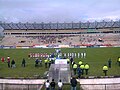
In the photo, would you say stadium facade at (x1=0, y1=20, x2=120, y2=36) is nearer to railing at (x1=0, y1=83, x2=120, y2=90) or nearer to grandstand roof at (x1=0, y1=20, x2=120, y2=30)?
grandstand roof at (x1=0, y1=20, x2=120, y2=30)

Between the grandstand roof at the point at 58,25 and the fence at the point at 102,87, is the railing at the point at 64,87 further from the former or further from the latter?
the grandstand roof at the point at 58,25

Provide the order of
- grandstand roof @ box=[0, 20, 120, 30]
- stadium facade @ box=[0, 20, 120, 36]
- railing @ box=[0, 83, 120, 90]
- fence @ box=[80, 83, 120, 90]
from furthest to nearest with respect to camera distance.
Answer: stadium facade @ box=[0, 20, 120, 36]
grandstand roof @ box=[0, 20, 120, 30]
railing @ box=[0, 83, 120, 90]
fence @ box=[80, 83, 120, 90]

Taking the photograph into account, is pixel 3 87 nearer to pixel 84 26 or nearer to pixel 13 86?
pixel 13 86

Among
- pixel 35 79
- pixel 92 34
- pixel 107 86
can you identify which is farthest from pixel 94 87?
pixel 92 34

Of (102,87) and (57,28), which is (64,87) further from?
(57,28)

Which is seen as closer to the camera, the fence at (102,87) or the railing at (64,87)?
the fence at (102,87)

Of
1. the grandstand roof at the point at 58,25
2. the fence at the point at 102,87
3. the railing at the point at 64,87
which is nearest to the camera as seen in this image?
the fence at the point at 102,87

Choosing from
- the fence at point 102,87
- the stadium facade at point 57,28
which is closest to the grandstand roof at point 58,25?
the stadium facade at point 57,28

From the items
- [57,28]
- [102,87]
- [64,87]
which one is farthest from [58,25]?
[64,87]

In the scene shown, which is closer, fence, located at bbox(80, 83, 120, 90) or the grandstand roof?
fence, located at bbox(80, 83, 120, 90)

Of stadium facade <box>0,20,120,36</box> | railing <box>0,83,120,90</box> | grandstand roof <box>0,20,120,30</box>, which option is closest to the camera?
railing <box>0,83,120,90</box>

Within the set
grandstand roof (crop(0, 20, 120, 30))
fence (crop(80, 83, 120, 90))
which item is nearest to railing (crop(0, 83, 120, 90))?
fence (crop(80, 83, 120, 90))

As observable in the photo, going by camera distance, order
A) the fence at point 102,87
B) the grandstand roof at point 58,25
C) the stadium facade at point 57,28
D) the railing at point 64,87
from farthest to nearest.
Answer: the stadium facade at point 57,28 < the grandstand roof at point 58,25 < the railing at point 64,87 < the fence at point 102,87

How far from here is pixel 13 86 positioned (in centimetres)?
2388
